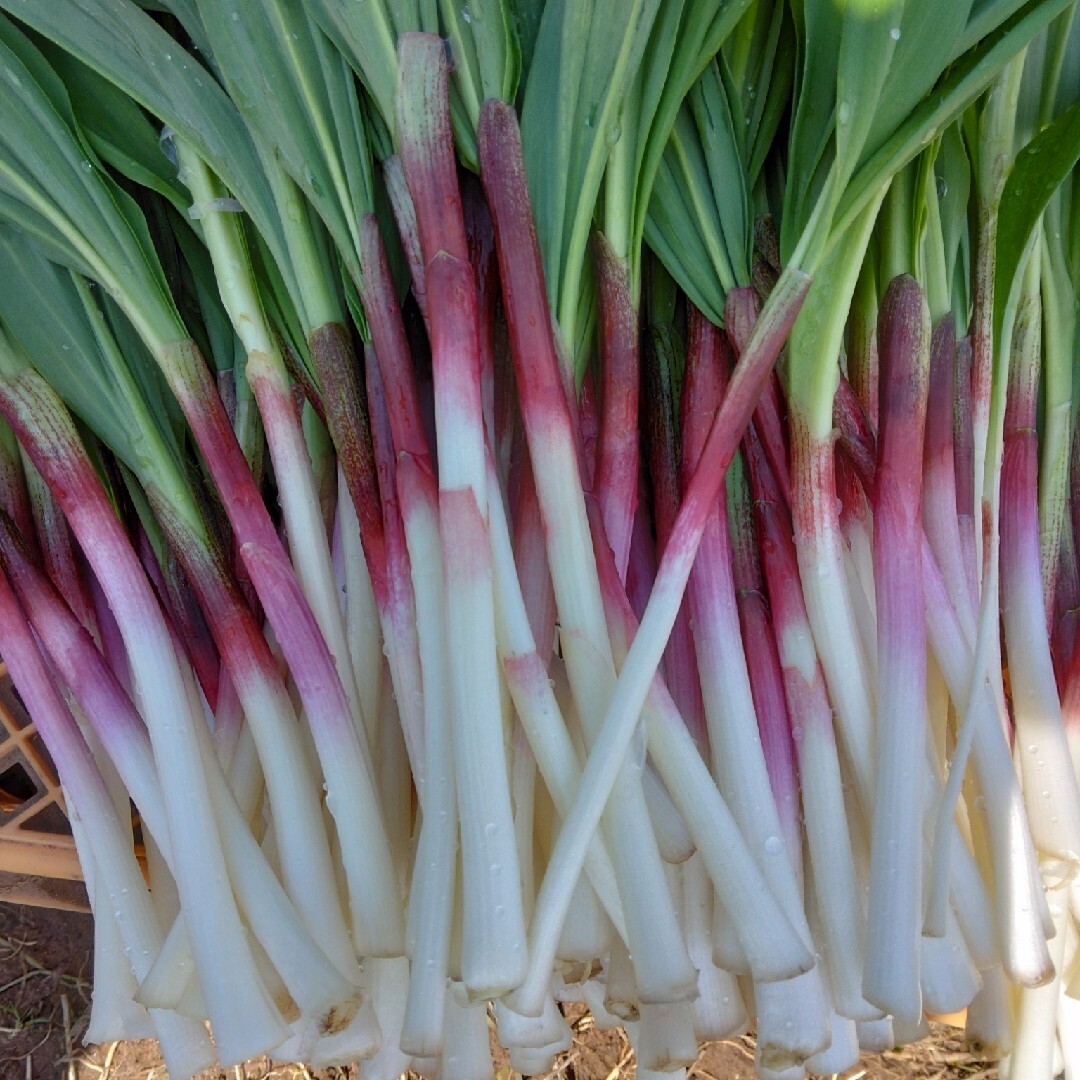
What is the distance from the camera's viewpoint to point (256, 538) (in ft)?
3.05

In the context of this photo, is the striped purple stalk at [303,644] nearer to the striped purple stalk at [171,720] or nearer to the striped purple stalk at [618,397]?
the striped purple stalk at [171,720]

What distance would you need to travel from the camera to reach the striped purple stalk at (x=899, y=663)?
0.82 metres

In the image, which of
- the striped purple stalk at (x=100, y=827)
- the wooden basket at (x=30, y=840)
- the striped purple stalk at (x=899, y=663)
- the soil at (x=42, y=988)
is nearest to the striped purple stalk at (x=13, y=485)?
the striped purple stalk at (x=100, y=827)

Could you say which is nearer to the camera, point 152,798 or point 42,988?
point 152,798

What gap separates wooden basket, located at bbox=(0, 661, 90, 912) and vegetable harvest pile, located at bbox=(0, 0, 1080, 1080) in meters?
0.29

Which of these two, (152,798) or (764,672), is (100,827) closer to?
(152,798)

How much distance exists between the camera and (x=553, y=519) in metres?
0.84

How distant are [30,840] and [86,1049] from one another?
0.44 meters

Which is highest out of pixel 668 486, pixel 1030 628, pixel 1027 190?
pixel 1027 190

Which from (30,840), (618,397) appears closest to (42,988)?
(30,840)

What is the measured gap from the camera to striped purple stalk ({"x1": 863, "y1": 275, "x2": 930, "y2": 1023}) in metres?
0.82

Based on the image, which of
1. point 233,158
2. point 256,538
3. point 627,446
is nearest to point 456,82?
point 233,158

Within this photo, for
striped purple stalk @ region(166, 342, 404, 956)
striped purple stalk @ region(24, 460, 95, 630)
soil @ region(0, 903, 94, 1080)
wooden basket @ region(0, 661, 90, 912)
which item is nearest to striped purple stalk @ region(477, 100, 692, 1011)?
striped purple stalk @ region(166, 342, 404, 956)

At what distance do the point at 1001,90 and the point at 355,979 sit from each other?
119 cm
